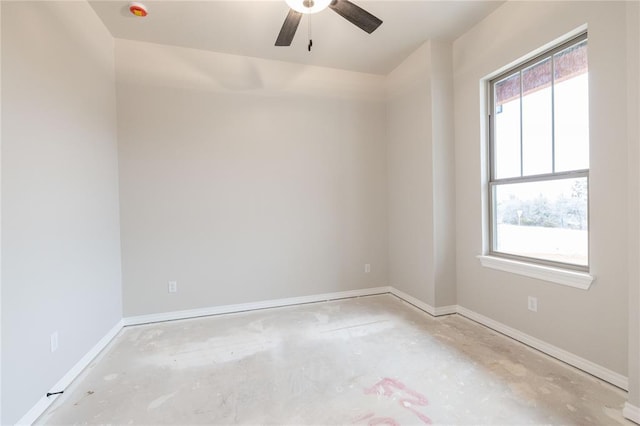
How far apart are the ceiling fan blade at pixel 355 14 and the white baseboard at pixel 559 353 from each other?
2.82m

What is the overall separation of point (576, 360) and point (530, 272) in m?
0.68

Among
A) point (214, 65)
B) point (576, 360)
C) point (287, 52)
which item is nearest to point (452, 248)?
point (576, 360)

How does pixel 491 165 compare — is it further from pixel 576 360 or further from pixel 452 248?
pixel 576 360

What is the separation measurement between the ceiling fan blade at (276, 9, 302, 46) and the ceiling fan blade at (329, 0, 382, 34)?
0.26 metres

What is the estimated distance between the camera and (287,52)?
324cm

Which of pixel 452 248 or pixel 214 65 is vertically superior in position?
pixel 214 65

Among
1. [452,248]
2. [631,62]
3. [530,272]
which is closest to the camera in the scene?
[631,62]

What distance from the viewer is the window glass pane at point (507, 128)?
2617 millimetres

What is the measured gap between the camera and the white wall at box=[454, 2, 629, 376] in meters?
1.81

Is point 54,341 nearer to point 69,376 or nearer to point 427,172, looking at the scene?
Result: point 69,376

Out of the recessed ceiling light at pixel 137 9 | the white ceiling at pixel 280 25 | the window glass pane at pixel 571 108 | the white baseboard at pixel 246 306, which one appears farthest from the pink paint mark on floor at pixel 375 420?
the recessed ceiling light at pixel 137 9

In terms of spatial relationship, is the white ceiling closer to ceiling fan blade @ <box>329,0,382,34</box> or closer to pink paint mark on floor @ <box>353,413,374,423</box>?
ceiling fan blade @ <box>329,0,382,34</box>

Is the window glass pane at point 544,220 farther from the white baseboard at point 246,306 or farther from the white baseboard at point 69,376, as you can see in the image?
the white baseboard at point 69,376

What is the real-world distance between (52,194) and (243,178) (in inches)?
68.0
